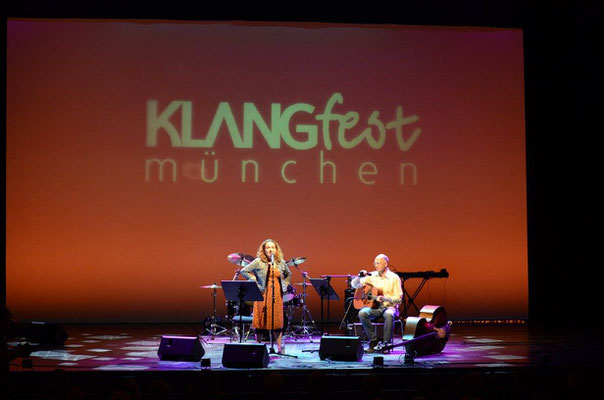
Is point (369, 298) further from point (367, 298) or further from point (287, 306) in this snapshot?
point (287, 306)

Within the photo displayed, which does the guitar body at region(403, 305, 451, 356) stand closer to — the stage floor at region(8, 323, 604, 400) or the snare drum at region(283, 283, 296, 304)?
the stage floor at region(8, 323, 604, 400)

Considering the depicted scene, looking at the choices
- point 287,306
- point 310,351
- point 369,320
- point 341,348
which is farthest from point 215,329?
point 341,348

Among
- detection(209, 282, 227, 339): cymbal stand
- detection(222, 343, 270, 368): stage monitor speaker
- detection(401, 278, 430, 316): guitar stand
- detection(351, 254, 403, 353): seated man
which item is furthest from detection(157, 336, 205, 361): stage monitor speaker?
detection(401, 278, 430, 316): guitar stand

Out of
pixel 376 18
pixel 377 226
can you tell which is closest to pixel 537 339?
pixel 377 226

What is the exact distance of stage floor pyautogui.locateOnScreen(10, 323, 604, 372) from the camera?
677cm

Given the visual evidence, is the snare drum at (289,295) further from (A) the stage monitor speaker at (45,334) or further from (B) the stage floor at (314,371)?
(A) the stage monitor speaker at (45,334)

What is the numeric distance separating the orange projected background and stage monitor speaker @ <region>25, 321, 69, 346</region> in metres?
2.06

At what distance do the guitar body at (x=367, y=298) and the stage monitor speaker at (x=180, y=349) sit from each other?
2.07 meters

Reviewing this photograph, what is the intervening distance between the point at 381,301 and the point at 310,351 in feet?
3.17

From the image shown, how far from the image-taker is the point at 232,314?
9070 millimetres

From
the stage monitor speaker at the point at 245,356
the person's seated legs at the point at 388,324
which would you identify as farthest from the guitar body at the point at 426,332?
the stage monitor speaker at the point at 245,356

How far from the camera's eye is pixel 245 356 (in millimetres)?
6641

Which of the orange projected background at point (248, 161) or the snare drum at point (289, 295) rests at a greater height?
the orange projected background at point (248, 161)

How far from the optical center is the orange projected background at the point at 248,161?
10406mm
